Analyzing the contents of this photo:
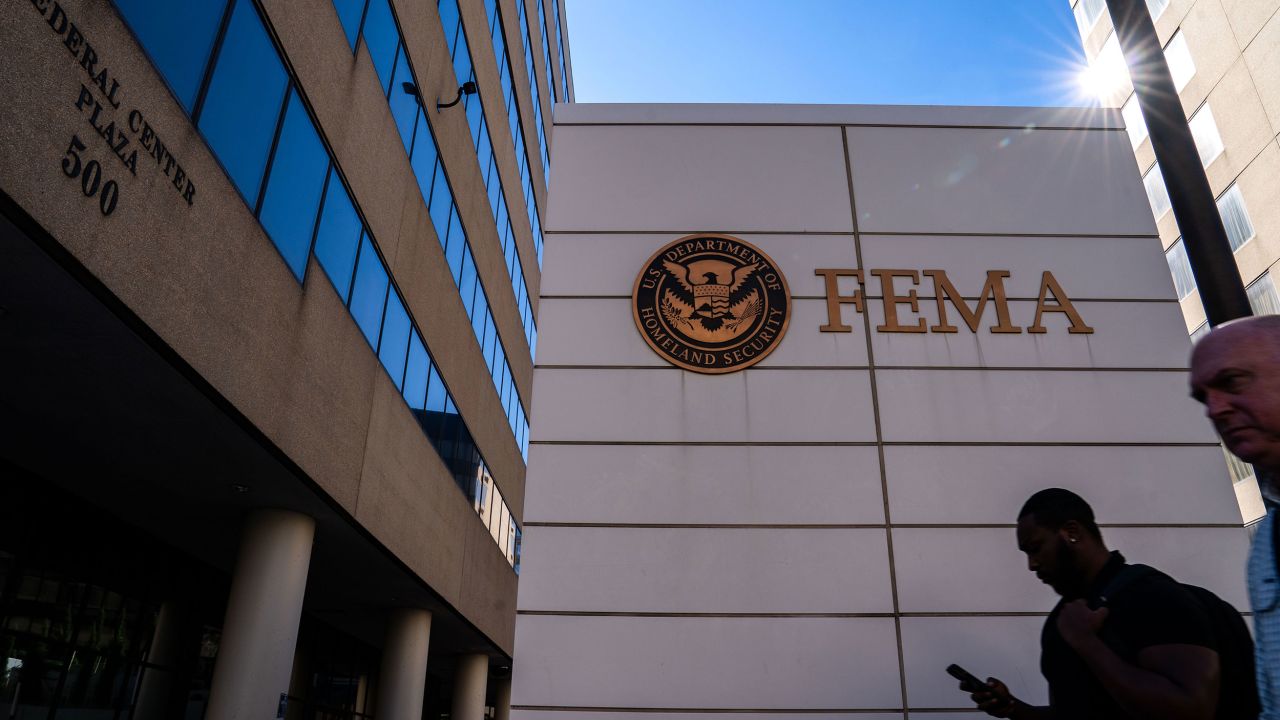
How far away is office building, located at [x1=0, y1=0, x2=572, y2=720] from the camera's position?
6.77 metres

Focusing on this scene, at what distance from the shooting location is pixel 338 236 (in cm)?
1189

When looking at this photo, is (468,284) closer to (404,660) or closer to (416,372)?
(416,372)

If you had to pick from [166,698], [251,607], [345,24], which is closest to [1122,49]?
[345,24]

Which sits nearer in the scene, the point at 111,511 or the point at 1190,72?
the point at 111,511

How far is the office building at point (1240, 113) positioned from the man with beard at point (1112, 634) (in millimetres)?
20339

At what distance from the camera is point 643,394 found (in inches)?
206

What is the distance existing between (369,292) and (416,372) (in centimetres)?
283

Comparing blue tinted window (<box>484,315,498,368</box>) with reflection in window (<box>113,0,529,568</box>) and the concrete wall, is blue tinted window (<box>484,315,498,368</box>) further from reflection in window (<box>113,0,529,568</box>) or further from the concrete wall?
the concrete wall

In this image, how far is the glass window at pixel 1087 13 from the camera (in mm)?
29797

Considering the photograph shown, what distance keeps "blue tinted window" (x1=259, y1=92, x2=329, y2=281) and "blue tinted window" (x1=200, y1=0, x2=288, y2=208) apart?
31cm

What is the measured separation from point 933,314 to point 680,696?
303 cm

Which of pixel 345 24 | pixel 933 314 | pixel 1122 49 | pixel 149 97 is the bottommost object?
pixel 933 314

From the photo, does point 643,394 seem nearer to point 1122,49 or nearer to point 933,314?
point 933,314

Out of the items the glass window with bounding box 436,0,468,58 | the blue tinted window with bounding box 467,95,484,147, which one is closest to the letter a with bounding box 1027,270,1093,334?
the glass window with bounding box 436,0,468,58
